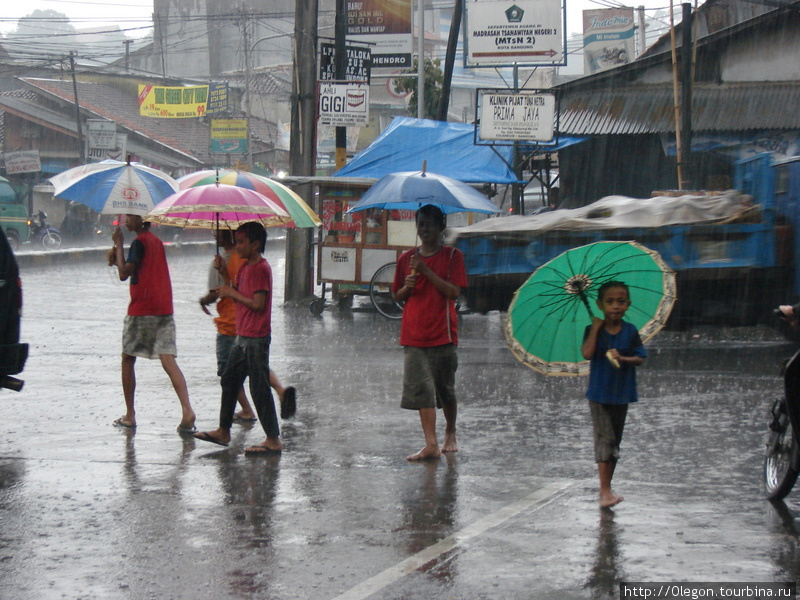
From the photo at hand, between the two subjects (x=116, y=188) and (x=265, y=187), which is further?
(x=265, y=187)

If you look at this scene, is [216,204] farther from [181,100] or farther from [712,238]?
[181,100]

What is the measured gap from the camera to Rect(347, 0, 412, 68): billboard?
19.0 m

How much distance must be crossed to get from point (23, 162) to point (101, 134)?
3.63m

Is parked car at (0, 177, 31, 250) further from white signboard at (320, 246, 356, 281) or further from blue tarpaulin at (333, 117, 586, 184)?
white signboard at (320, 246, 356, 281)


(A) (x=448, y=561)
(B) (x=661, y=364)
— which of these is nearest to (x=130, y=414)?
(A) (x=448, y=561)

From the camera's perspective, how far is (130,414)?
7.43 meters

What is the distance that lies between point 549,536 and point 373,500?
110 cm

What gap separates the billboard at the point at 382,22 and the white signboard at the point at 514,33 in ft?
4.02

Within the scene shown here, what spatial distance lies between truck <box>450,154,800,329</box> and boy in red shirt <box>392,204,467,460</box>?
4769mm

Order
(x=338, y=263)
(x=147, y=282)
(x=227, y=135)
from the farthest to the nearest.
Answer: (x=227, y=135) → (x=338, y=263) → (x=147, y=282)

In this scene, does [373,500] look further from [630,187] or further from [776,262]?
[630,187]

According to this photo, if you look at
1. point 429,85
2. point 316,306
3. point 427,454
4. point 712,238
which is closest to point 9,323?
point 427,454

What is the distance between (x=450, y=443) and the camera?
6.68 meters

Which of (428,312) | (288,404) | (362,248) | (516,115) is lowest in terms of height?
(288,404)
